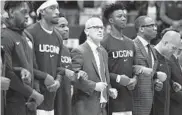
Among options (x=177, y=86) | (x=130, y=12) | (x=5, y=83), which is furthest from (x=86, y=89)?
(x=130, y=12)

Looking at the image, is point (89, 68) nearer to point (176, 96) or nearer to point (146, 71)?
point (146, 71)

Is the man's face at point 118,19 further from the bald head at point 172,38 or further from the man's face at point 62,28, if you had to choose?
the bald head at point 172,38

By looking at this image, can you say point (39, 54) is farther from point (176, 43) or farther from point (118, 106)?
point (176, 43)

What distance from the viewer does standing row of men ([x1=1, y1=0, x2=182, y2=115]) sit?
18.1 feet

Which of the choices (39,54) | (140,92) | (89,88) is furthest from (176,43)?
(39,54)

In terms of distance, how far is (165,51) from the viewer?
24.8ft

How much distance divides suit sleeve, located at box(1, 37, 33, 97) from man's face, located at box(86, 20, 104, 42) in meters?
1.42

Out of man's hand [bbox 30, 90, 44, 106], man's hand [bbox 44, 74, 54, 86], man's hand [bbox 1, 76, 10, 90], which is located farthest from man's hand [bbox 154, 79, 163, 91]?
man's hand [bbox 1, 76, 10, 90]

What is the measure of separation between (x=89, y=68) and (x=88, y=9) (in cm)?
415

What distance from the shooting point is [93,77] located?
6.49 m

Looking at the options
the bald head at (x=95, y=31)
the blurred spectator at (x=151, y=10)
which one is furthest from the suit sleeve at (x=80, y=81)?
the blurred spectator at (x=151, y=10)

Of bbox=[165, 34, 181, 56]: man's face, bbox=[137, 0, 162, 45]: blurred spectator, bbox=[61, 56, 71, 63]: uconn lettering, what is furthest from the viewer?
bbox=[137, 0, 162, 45]: blurred spectator

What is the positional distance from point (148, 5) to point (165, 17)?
57 cm

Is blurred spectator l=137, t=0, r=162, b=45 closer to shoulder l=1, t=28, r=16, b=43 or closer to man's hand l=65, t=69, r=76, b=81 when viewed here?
man's hand l=65, t=69, r=76, b=81
